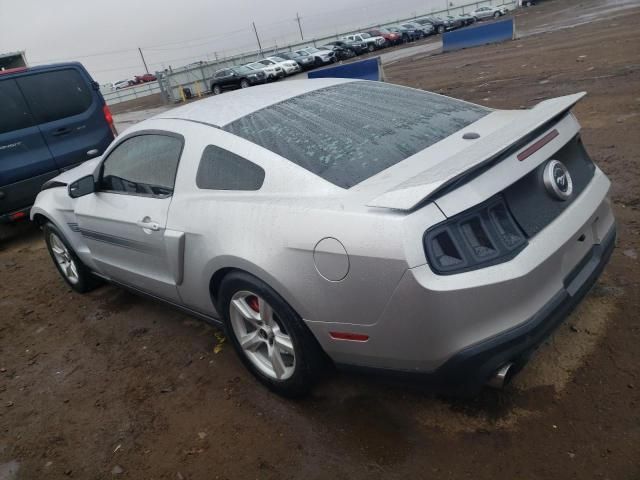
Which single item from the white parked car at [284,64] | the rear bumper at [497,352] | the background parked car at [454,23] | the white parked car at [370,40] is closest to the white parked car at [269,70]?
the white parked car at [284,64]

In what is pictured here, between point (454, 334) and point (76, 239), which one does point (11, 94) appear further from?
point (454, 334)

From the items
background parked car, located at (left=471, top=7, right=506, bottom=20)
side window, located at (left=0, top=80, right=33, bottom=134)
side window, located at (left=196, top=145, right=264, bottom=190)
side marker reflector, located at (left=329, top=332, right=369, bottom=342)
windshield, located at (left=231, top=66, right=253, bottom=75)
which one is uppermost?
side window, located at (left=0, top=80, right=33, bottom=134)

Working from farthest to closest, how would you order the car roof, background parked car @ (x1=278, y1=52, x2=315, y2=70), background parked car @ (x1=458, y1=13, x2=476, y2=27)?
background parked car @ (x1=458, y1=13, x2=476, y2=27) → background parked car @ (x1=278, y1=52, x2=315, y2=70) → the car roof

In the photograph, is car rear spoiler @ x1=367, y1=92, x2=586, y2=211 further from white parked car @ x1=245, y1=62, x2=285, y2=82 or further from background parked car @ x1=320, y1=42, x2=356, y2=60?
background parked car @ x1=320, y1=42, x2=356, y2=60

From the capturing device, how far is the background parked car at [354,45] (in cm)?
3703

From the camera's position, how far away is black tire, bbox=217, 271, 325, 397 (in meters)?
2.33

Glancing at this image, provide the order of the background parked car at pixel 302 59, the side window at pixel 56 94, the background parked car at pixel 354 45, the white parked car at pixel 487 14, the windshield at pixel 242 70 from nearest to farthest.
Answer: the side window at pixel 56 94, the windshield at pixel 242 70, the background parked car at pixel 302 59, the background parked car at pixel 354 45, the white parked car at pixel 487 14

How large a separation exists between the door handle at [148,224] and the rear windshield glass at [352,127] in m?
0.76

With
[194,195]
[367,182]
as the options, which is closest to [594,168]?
[367,182]

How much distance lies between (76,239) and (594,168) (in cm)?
387

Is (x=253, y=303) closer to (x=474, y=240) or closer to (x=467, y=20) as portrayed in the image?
(x=474, y=240)

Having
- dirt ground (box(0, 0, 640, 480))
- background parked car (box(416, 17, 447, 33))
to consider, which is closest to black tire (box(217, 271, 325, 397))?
dirt ground (box(0, 0, 640, 480))

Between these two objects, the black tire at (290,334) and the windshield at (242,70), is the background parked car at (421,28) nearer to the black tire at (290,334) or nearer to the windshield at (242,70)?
the windshield at (242,70)

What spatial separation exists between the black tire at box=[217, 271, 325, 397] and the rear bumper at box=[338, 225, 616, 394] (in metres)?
0.30
